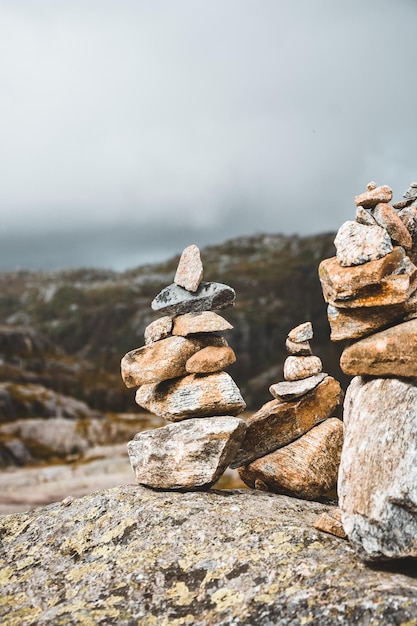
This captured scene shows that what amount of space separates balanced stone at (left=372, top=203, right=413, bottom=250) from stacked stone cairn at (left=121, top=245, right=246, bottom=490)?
17.5ft

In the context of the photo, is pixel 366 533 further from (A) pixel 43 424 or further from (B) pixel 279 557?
(A) pixel 43 424

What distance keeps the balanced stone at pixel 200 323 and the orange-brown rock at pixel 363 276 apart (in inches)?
163

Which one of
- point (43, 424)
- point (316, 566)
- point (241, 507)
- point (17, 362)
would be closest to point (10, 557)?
point (241, 507)

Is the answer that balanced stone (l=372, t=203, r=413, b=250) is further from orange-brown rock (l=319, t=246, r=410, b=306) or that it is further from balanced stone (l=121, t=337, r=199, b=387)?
balanced stone (l=121, t=337, r=199, b=387)

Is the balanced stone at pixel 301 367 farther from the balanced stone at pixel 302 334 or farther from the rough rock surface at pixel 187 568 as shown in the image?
the rough rock surface at pixel 187 568

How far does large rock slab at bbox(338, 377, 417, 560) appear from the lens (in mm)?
10289

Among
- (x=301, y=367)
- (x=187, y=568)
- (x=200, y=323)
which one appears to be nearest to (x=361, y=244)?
(x=301, y=367)

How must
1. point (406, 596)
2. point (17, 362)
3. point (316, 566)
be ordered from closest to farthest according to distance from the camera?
point (406, 596), point (316, 566), point (17, 362)

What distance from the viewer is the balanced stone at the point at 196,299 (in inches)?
663

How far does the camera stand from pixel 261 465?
53.4ft

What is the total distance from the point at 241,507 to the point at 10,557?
19.5 ft

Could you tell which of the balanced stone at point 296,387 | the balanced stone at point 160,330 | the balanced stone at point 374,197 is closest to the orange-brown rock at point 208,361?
the balanced stone at point 160,330

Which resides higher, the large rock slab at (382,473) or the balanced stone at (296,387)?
the balanced stone at (296,387)

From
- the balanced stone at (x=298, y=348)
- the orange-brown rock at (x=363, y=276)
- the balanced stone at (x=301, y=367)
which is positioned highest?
the orange-brown rock at (x=363, y=276)
